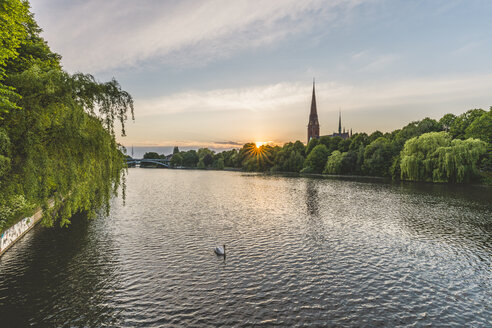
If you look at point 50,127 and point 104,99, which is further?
point 104,99

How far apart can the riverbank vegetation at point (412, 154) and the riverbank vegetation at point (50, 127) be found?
73.2 metres

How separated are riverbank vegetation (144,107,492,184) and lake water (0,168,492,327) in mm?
43332

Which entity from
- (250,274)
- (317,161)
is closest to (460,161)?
(317,161)

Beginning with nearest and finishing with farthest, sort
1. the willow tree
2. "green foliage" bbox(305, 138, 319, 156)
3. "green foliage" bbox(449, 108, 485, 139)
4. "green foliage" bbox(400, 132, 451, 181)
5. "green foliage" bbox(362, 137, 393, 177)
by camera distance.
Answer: the willow tree, "green foliage" bbox(400, 132, 451, 181), "green foliage" bbox(449, 108, 485, 139), "green foliage" bbox(362, 137, 393, 177), "green foliage" bbox(305, 138, 319, 156)

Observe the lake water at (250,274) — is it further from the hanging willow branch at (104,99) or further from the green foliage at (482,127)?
the green foliage at (482,127)

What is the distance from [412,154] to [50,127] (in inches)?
3159

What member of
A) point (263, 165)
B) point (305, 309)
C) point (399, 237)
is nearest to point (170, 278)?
point (305, 309)

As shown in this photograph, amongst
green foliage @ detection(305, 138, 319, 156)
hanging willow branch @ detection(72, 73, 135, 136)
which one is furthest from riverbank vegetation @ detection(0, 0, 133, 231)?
green foliage @ detection(305, 138, 319, 156)

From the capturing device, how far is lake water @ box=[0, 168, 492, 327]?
11695 millimetres

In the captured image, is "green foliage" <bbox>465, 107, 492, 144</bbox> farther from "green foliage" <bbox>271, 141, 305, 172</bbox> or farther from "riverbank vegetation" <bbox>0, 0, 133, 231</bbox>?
"riverbank vegetation" <bbox>0, 0, 133, 231</bbox>

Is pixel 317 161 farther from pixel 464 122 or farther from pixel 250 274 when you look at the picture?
pixel 250 274

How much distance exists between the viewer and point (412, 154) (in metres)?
71.1

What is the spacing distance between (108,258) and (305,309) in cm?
1335

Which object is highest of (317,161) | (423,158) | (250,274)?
(423,158)
